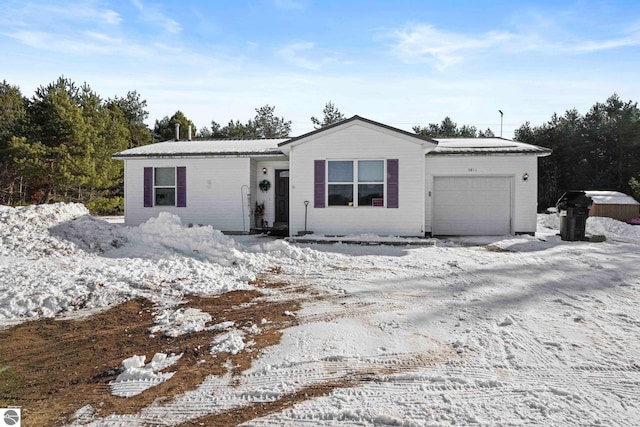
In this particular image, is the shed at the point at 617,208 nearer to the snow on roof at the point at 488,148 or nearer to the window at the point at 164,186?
the snow on roof at the point at 488,148

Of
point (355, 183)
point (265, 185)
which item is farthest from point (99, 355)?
point (265, 185)

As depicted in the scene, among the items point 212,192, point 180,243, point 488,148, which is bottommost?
point 180,243

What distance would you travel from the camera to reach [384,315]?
472 cm

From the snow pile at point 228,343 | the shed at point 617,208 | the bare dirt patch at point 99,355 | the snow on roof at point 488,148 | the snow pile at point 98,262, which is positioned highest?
the snow on roof at point 488,148

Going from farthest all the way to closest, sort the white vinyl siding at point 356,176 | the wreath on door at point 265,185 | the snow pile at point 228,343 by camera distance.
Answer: the wreath on door at point 265,185
the white vinyl siding at point 356,176
the snow pile at point 228,343

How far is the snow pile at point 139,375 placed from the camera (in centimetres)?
298

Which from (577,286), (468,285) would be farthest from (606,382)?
(577,286)

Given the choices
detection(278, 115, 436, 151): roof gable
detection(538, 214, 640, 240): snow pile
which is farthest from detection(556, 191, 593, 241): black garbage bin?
detection(278, 115, 436, 151): roof gable

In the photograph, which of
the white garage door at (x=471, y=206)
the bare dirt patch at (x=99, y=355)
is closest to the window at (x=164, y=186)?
the bare dirt patch at (x=99, y=355)

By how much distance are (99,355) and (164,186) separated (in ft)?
36.3

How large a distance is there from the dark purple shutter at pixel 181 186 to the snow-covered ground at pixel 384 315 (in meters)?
3.78

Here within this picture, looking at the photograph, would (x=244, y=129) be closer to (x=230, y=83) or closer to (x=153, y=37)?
(x=230, y=83)

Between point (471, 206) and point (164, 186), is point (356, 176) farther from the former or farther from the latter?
point (164, 186)

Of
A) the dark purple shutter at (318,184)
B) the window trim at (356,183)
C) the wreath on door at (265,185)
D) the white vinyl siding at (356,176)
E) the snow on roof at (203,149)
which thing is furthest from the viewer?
the wreath on door at (265,185)
